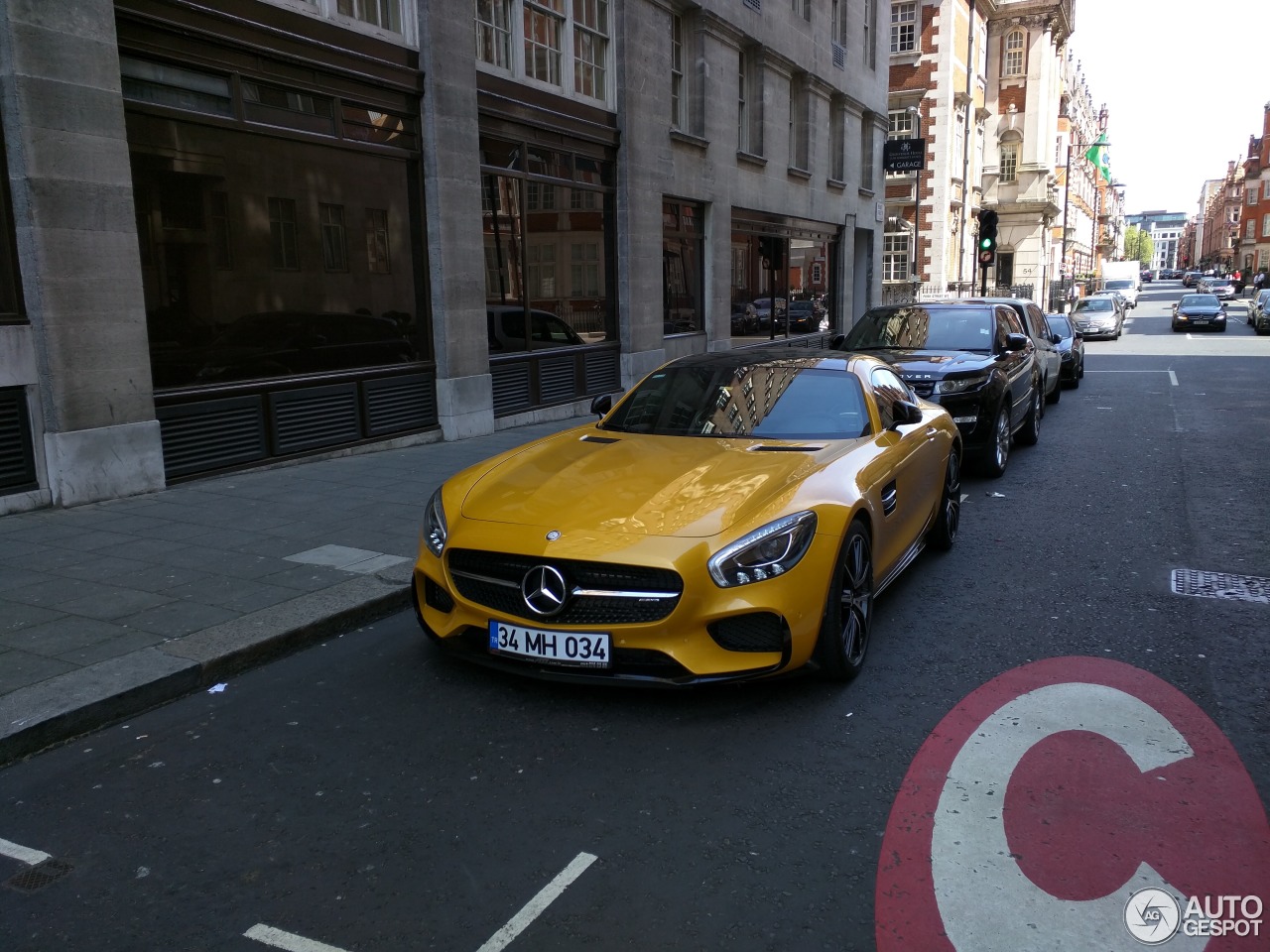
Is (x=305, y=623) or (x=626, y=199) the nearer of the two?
(x=305, y=623)

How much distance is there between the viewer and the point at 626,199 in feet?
52.1

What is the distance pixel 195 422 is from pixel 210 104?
2.94 metres

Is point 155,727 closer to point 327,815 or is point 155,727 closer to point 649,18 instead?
point 327,815

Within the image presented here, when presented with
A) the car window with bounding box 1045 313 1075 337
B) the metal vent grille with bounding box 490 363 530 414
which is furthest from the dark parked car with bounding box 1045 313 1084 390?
the metal vent grille with bounding box 490 363 530 414

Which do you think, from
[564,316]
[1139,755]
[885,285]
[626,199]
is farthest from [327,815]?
[885,285]

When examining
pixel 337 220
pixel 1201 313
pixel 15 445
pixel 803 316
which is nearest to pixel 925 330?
pixel 337 220

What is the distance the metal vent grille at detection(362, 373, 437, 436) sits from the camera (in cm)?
1112

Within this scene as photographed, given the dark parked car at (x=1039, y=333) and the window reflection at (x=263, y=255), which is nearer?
the window reflection at (x=263, y=255)

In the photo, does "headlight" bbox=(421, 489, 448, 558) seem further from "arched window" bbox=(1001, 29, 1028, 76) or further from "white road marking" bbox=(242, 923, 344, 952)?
"arched window" bbox=(1001, 29, 1028, 76)

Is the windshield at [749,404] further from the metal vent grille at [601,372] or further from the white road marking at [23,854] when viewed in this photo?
the metal vent grille at [601,372]

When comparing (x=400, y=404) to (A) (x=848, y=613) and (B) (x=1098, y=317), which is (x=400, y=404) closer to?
(A) (x=848, y=613)

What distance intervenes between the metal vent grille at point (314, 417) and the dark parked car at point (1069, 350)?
1336cm

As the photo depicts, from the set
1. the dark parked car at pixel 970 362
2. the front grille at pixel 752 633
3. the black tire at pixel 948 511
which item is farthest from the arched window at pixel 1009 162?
the front grille at pixel 752 633

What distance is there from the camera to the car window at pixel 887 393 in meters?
6.01
